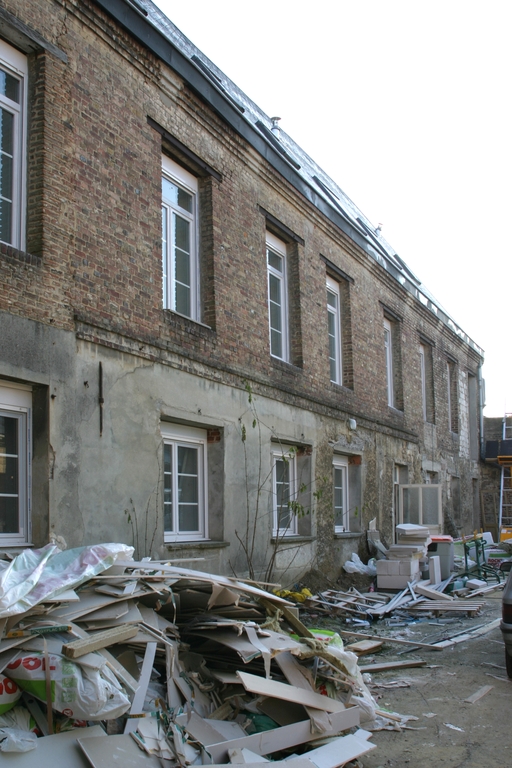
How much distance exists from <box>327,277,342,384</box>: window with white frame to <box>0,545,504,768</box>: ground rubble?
9288 mm

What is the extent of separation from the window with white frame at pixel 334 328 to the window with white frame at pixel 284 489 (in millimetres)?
2984

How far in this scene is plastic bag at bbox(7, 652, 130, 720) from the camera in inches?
182

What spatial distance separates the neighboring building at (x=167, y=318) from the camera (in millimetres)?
7809

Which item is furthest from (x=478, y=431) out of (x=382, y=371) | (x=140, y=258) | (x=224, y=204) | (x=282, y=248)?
(x=140, y=258)

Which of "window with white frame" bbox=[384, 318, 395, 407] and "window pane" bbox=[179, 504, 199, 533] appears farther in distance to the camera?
"window with white frame" bbox=[384, 318, 395, 407]

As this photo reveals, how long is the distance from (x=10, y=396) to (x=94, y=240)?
2.08 m

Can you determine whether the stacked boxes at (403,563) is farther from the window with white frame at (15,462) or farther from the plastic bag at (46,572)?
the plastic bag at (46,572)

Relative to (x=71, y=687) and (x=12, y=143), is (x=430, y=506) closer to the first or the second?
(x=12, y=143)

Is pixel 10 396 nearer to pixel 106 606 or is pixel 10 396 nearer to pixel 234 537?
pixel 106 606

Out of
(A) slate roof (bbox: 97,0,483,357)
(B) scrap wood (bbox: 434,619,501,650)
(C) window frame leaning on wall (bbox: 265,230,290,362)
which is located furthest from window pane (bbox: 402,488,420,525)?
(B) scrap wood (bbox: 434,619,501,650)

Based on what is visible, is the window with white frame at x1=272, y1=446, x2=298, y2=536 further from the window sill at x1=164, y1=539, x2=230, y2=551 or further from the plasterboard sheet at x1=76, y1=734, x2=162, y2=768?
the plasterboard sheet at x1=76, y1=734, x2=162, y2=768

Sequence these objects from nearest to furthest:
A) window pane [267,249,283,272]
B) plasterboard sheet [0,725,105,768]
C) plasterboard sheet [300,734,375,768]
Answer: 1. plasterboard sheet [0,725,105,768]
2. plasterboard sheet [300,734,375,768]
3. window pane [267,249,283,272]

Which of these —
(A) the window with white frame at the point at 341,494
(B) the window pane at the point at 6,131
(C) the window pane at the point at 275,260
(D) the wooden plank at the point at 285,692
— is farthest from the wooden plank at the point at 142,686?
(A) the window with white frame at the point at 341,494

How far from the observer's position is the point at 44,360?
301 inches
